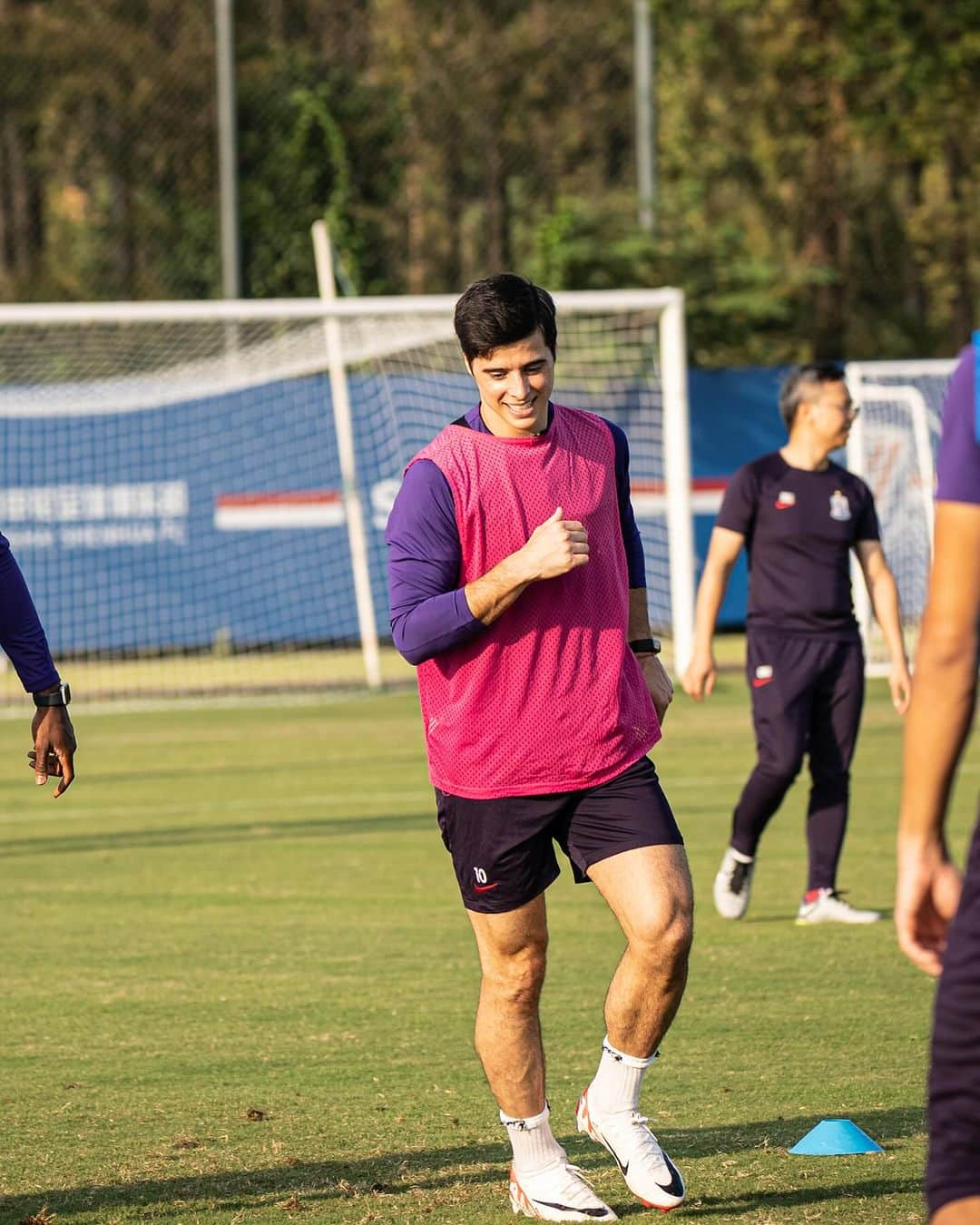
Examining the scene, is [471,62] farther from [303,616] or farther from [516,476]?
[516,476]

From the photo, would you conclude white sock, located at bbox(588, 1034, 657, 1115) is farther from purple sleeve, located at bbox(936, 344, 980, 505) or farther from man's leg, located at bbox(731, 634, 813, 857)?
man's leg, located at bbox(731, 634, 813, 857)

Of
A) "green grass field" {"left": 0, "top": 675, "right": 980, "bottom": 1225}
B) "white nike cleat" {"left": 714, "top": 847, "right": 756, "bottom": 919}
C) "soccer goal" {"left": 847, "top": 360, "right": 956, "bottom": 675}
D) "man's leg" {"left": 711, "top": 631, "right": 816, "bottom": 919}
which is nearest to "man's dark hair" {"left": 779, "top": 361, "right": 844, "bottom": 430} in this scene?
"man's leg" {"left": 711, "top": 631, "right": 816, "bottom": 919}

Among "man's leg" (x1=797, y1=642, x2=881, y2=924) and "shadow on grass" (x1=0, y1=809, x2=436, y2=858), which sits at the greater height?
"man's leg" (x1=797, y1=642, x2=881, y2=924)

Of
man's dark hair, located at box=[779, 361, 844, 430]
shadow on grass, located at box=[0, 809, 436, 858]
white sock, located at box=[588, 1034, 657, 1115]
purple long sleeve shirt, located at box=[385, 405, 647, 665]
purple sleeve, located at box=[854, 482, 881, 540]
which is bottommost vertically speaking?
shadow on grass, located at box=[0, 809, 436, 858]

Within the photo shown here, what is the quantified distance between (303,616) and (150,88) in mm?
A: 15576

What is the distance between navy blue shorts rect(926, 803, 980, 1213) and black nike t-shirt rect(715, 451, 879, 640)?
19.4 ft

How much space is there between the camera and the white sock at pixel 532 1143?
486 centimetres

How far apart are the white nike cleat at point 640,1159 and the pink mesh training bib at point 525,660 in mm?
823

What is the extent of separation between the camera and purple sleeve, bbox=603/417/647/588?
16.7 ft

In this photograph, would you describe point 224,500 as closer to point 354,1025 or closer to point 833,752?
point 833,752

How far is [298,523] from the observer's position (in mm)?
23359

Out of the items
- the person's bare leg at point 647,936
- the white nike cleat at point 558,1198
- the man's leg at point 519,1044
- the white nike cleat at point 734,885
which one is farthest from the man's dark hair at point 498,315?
the white nike cleat at point 734,885

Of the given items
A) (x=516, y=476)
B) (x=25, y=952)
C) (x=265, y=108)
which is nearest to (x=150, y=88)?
(x=265, y=108)

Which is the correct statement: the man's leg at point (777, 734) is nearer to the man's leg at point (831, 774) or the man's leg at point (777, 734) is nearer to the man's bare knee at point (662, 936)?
the man's leg at point (831, 774)
